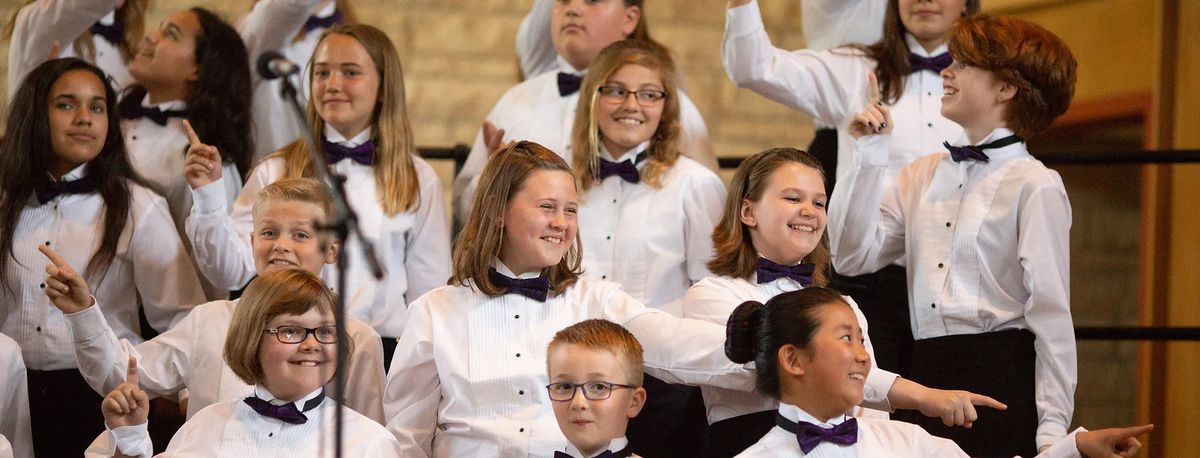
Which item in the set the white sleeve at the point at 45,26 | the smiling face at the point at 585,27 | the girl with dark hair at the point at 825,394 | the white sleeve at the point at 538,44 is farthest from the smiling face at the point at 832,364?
the white sleeve at the point at 45,26

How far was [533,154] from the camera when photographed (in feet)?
10.8

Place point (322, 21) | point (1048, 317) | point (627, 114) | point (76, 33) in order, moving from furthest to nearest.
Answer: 1. point (322, 21)
2. point (76, 33)
3. point (627, 114)
4. point (1048, 317)

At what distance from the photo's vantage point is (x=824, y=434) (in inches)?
114

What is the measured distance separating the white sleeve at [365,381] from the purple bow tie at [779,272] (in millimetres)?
862

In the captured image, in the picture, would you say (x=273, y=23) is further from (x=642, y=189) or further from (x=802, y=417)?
(x=802, y=417)

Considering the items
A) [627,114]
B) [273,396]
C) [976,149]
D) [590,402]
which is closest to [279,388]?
[273,396]

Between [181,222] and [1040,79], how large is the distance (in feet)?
7.40

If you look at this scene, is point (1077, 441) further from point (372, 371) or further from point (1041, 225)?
point (372, 371)

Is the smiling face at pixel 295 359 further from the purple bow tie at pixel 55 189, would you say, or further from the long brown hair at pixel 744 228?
the purple bow tie at pixel 55 189

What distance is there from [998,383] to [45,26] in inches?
111

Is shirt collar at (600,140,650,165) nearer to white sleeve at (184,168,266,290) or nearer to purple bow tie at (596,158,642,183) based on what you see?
purple bow tie at (596,158,642,183)

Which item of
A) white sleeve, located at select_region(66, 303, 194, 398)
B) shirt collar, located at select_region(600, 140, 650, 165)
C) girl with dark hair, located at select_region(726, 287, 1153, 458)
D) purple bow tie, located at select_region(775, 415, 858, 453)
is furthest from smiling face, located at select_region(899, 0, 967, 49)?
white sleeve, located at select_region(66, 303, 194, 398)

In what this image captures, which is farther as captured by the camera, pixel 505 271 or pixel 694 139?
pixel 694 139

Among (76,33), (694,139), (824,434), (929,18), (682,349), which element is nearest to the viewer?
(824,434)
